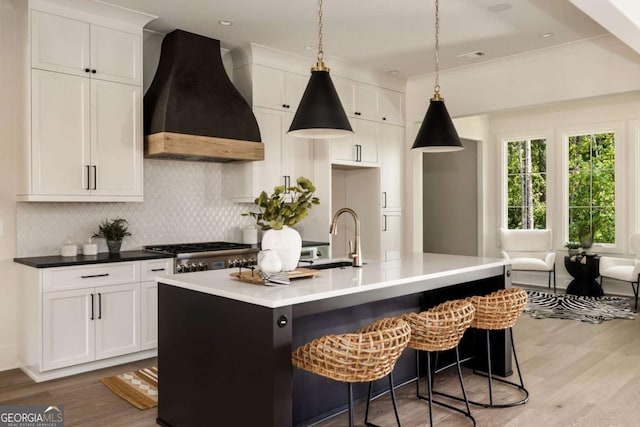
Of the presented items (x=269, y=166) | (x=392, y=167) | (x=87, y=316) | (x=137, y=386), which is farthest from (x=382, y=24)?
(x=137, y=386)

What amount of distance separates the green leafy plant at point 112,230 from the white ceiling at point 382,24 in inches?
68.8

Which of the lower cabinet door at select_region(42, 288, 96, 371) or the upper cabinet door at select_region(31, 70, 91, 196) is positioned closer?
the lower cabinet door at select_region(42, 288, 96, 371)

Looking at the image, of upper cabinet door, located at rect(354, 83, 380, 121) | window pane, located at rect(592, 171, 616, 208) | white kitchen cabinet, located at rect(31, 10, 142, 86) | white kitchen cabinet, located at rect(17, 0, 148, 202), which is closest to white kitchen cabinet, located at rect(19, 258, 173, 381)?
white kitchen cabinet, located at rect(17, 0, 148, 202)

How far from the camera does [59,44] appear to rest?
395cm

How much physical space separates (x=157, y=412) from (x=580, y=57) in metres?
4.88

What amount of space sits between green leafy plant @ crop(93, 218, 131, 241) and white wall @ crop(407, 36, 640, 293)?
12.0 ft

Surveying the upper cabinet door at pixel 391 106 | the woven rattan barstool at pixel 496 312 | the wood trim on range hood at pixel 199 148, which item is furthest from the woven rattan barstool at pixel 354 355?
the upper cabinet door at pixel 391 106

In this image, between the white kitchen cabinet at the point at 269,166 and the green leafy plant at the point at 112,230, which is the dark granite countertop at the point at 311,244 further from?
→ the green leafy plant at the point at 112,230

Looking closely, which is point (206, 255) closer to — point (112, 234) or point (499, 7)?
point (112, 234)

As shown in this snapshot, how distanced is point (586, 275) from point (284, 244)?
564 centimetres

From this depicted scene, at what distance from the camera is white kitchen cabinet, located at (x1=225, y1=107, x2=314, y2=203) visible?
5203 millimetres

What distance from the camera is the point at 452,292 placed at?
394 centimetres

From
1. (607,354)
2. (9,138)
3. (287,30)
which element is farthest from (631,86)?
(9,138)

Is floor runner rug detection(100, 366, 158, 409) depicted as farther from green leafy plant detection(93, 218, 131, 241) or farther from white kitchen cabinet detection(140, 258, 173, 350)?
green leafy plant detection(93, 218, 131, 241)
